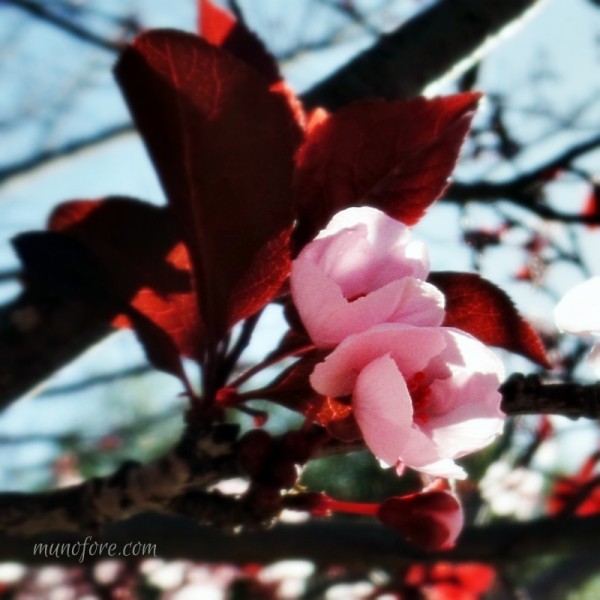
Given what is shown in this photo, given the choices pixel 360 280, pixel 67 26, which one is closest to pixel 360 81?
pixel 360 280

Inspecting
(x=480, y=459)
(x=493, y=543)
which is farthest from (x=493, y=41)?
(x=480, y=459)

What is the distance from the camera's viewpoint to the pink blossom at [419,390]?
460 mm

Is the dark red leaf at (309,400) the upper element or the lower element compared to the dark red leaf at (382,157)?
lower

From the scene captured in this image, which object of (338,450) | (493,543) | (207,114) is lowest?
(493,543)

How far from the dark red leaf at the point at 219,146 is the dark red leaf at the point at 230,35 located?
0.17 m

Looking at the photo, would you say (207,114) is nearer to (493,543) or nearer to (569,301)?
(569,301)

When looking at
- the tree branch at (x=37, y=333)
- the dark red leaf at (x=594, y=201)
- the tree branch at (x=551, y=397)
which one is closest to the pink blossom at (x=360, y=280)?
the tree branch at (x=551, y=397)

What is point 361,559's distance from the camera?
3.91 ft

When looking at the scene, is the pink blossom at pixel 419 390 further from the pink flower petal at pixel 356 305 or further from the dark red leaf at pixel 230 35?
the dark red leaf at pixel 230 35

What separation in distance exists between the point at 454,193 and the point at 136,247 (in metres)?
0.98

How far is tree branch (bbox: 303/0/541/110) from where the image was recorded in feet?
3.47

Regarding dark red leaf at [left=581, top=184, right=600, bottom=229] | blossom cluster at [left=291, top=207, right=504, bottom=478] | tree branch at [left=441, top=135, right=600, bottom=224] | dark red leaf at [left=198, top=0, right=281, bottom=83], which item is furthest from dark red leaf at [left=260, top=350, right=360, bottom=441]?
dark red leaf at [left=581, top=184, right=600, bottom=229]

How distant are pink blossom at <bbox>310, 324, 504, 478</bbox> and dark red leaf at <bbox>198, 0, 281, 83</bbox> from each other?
319 millimetres

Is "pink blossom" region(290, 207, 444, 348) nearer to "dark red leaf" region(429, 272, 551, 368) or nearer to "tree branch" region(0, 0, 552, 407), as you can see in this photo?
"dark red leaf" region(429, 272, 551, 368)
